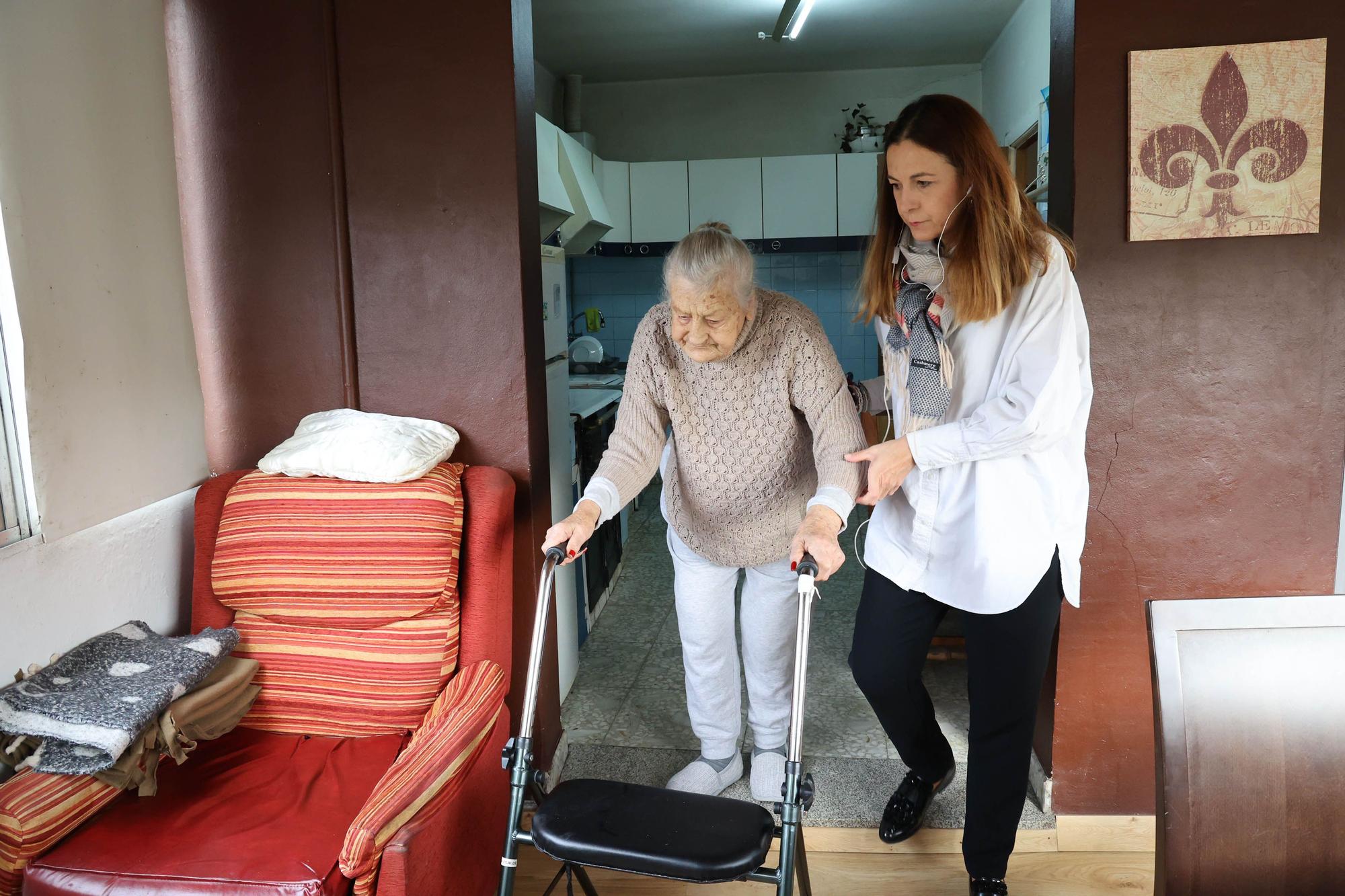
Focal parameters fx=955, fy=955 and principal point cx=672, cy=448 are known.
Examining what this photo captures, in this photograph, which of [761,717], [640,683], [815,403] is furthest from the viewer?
[640,683]

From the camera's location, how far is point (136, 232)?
7.10 feet

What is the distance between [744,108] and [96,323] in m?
5.40

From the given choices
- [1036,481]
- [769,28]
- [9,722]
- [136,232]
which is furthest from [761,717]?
[769,28]

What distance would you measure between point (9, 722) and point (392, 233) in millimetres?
1279

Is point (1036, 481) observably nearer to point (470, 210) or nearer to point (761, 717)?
point (761, 717)

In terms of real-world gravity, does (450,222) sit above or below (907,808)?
above

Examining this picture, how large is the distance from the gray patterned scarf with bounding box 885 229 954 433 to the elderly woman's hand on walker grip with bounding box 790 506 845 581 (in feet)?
0.92

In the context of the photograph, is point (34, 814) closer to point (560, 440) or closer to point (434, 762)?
point (434, 762)

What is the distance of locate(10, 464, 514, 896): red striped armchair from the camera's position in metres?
1.82

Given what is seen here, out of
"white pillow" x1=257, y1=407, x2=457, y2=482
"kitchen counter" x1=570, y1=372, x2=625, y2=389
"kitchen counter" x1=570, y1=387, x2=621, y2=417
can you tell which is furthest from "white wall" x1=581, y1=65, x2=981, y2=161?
"white pillow" x1=257, y1=407, x2=457, y2=482

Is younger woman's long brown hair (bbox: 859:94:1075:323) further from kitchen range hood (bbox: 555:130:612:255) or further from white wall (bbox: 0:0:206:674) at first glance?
kitchen range hood (bbox: 555:130:612:255)

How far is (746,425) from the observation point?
2137mm

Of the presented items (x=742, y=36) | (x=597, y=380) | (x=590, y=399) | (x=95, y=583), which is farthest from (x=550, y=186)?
(x=95, y=583)

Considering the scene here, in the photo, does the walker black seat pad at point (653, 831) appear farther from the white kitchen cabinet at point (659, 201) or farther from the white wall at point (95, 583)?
the white kitchen cabinet at point (659, 201)
